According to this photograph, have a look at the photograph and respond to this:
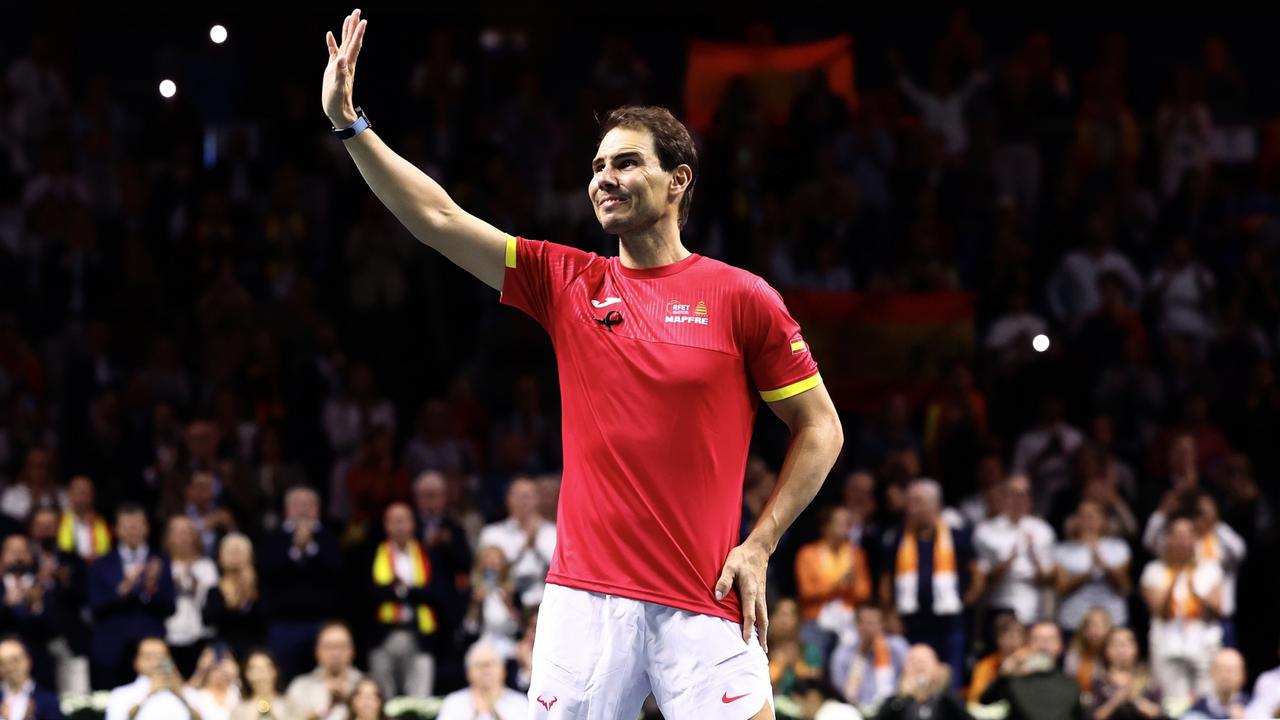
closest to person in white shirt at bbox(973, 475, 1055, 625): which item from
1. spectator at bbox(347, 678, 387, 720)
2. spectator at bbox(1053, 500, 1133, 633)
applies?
spectator at bbox(1053, 500, 1133, 633)

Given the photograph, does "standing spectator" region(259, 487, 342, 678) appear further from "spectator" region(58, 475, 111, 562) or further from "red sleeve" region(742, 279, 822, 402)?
"red sleeve" region(742, 279, 822, 402)

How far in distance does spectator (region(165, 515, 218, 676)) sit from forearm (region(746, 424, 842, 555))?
936 centimetres

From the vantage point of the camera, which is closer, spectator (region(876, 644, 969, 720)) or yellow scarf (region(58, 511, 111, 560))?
spectator (region(876, 644, 969, 720))

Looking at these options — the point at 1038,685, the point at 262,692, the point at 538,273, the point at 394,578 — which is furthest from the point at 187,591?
the point at 538,273

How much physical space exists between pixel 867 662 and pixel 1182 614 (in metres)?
2.61

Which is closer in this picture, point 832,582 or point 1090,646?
point 1090,646

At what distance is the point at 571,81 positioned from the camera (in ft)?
65.8

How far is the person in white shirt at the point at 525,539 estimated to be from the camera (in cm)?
1384

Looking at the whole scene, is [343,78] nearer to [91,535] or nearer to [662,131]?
[662,131]

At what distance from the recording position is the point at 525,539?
14.0 m

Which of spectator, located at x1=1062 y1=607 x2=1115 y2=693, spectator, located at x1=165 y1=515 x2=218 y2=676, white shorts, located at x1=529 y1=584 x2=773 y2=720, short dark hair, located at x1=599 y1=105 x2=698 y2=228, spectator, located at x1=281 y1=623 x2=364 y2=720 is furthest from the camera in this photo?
spectator, located at x1=1062 y1=607 x2=1115 y2=693

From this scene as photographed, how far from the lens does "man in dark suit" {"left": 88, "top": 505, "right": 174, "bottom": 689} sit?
1334 centimetres

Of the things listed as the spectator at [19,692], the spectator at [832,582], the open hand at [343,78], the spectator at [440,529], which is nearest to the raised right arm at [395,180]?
the open hand at [343,78]

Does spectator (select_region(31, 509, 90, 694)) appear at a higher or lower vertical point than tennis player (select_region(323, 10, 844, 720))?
lower
